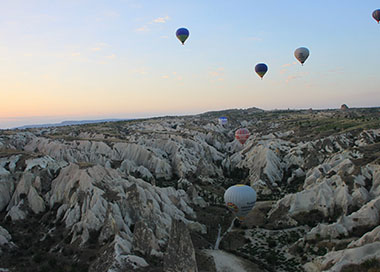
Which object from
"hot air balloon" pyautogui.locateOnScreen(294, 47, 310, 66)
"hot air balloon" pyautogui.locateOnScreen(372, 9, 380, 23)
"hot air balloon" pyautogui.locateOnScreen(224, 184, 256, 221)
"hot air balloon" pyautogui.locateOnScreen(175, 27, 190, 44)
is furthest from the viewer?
"hot air balloon" pyautogui.locateOnScreen(175, 27, 190, 44)

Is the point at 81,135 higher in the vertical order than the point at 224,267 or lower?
higher

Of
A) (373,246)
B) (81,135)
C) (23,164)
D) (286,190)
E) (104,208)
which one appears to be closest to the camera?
(373,246)

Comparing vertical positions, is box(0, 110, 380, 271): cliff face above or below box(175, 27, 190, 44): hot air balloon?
below

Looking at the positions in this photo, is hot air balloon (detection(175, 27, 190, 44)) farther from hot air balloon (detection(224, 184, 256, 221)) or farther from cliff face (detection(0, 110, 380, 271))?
hot air balloon (detection(224, 184, 256, 221))

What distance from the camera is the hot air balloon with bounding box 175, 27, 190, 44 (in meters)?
53.5

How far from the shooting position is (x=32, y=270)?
20.5 meters

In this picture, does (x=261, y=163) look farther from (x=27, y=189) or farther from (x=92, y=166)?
(x=27, y=189)

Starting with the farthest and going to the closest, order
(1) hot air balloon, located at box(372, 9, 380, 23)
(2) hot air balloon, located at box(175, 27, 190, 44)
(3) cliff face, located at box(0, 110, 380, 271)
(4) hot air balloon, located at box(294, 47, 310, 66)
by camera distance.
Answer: (2) hot air balloon, located at box(175, 27, 190, 44) → (1) hot air balloon, located at box(372, 9, 380, 23) → (4) hot air balloon, located at box(294, 47, 310, 66) → (3) cliff face, located at box(0, 110, 380, 271)

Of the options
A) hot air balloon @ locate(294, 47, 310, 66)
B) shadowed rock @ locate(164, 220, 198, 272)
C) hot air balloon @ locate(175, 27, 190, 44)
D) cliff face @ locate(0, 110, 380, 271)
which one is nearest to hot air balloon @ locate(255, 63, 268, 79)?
hot air balloon @ locate(294, 47, 310, 66)

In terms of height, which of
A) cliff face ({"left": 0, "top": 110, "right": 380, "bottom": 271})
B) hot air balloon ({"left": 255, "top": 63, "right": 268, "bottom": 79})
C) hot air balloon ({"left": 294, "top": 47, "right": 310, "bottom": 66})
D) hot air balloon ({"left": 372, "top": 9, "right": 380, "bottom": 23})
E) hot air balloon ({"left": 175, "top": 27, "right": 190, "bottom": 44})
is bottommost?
cliff face ({"left": 0, "top": 110, "right": 380, "bottom": 271})

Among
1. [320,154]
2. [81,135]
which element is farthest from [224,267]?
[81,135]

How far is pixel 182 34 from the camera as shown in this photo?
2104 inches

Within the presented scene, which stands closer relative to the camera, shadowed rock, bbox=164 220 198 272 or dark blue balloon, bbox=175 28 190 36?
shadowed rock, bbox=164 220 198 272

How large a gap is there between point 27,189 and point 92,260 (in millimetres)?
12192
